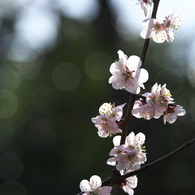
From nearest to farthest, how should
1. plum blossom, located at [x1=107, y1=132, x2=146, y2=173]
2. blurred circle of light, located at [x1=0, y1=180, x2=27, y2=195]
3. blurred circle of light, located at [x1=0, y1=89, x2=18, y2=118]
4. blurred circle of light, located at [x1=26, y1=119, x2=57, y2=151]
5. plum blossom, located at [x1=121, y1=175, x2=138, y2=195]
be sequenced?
plum blossom, located at [x1=107, y1=132, x2=146, y2=173], plum blossom, located at [x1=121, y1=175, x2=138, y2=195], blurred circle of light, located at [x1=0, y1=180, x2=27, y2=195], blurred circle of light, located at [x1=26, y1=119, x2=57, y2=151], blurred circle of light, located at [x1=0, y1=89, x2=18, y2=118]

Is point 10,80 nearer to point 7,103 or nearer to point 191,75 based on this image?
point 7,103

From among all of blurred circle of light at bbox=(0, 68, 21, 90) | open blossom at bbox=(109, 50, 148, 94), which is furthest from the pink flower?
blurred circle of light at bbox=(0, 68, 21, 90)

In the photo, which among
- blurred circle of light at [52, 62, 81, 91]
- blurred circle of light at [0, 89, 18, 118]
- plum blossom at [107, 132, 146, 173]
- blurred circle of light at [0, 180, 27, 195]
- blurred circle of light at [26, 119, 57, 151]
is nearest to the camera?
plum blossom at [107, 132, 146, 173]

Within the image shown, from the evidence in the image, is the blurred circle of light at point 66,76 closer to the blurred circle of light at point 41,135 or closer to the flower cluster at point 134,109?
the blurred circle of light at point 41,135

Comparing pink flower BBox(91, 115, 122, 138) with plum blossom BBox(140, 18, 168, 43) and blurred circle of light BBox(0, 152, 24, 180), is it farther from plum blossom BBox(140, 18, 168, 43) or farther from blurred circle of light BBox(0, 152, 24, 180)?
blurred circle of light BBox(0, 152, 24, 180)

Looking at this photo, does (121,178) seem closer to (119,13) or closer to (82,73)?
Result: (119,13)

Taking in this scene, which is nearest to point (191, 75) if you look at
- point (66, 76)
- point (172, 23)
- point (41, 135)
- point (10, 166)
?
point (66, 76)

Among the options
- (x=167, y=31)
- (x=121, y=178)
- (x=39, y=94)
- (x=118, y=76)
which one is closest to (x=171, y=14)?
(x=167, y=31)
